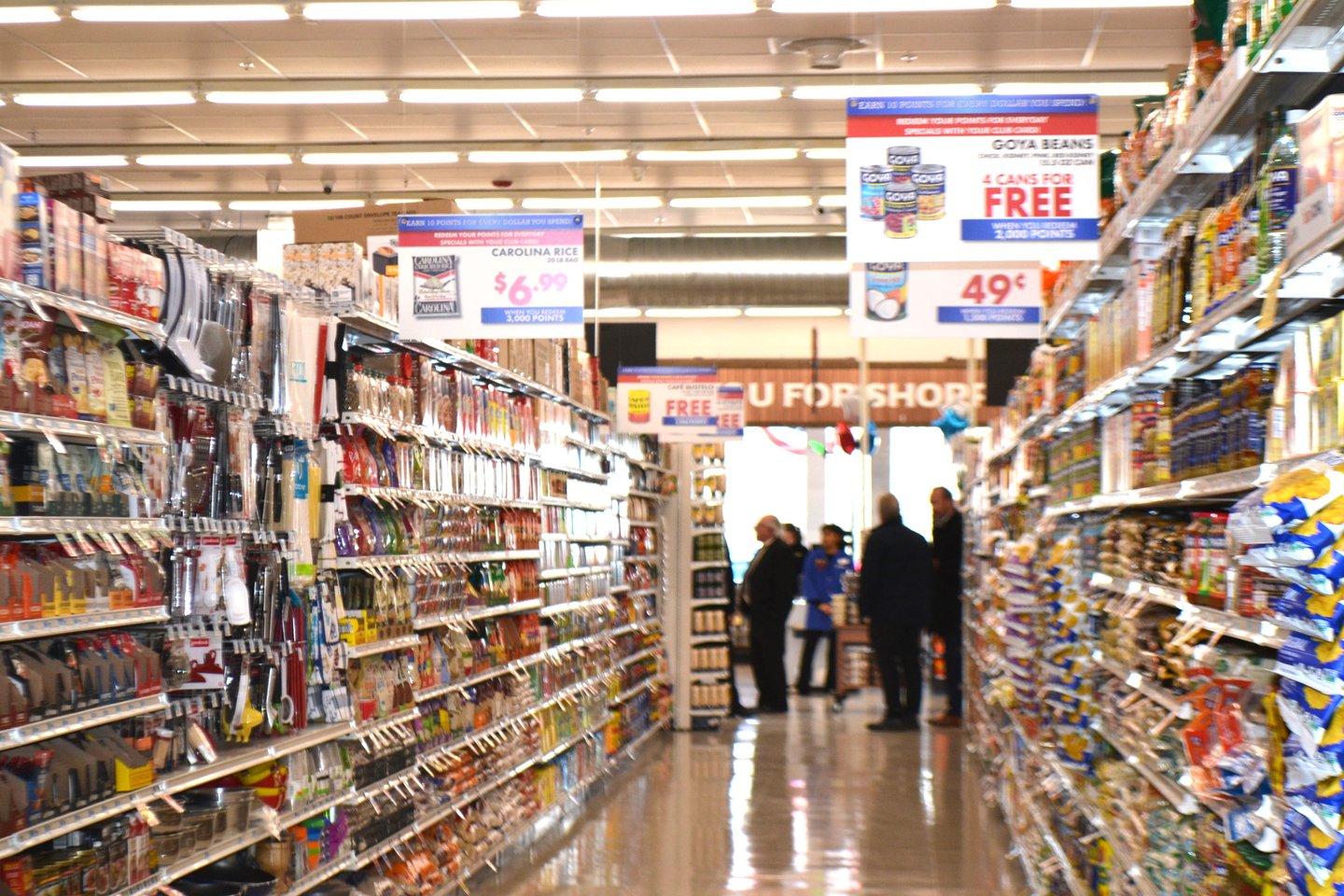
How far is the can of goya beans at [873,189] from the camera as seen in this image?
18.8 ft

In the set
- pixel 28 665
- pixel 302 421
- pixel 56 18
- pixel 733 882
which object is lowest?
pixel 733 882

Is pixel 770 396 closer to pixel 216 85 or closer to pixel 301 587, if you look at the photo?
pixel 216 85

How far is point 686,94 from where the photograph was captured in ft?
38.0

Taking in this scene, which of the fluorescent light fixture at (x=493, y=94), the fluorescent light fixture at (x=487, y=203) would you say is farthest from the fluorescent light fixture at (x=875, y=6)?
the fluorescent light fixture at (x=487, y=203)

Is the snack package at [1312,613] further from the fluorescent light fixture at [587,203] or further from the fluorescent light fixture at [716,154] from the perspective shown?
the fluorescent light fixture at [587,203]

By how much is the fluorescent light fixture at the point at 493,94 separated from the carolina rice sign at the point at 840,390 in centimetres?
838

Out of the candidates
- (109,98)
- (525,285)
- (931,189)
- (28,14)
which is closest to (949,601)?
(525,285)

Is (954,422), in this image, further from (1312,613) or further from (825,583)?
(1312,613)

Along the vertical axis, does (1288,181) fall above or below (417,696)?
above

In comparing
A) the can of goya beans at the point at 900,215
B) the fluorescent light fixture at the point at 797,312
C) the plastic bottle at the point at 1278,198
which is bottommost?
the plastic bottle at the point at 1278,198

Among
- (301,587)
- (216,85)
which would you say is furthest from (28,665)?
(216,85)

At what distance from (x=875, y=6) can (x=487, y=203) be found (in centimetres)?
691

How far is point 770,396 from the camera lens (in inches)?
774

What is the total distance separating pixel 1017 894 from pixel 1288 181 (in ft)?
15.2
